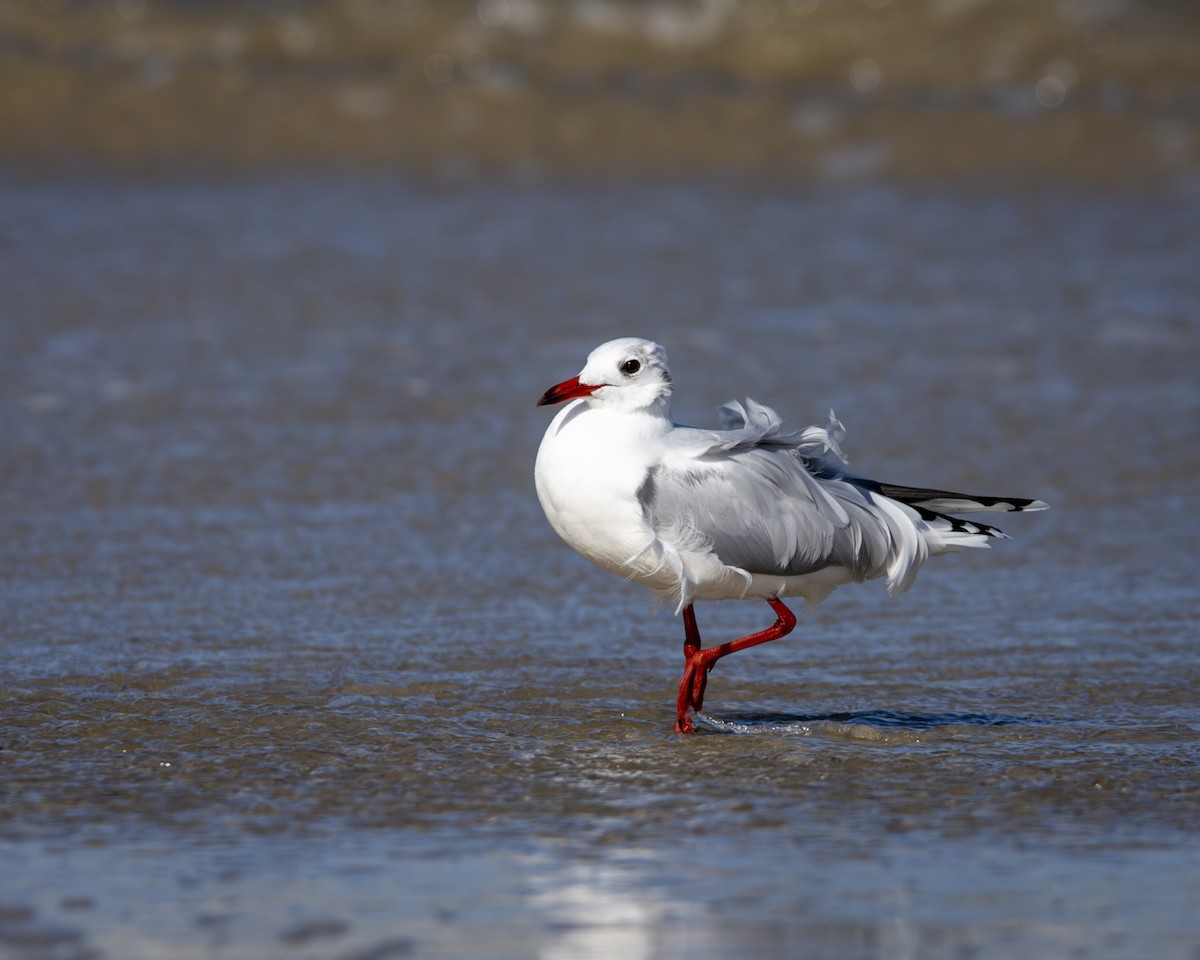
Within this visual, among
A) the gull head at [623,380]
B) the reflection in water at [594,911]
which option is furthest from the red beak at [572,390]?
the reflection in water at [594,911]

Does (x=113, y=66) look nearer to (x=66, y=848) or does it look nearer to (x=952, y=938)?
(x=66, y=848)

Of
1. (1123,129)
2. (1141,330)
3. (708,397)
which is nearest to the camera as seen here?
(708,397)

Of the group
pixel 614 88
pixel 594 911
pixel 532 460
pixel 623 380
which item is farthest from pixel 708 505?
pixel 614 88

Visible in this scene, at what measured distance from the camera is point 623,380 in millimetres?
5398

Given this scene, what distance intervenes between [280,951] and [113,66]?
14.1 m

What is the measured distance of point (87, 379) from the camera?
922 centimetres

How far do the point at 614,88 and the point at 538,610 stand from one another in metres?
10.8

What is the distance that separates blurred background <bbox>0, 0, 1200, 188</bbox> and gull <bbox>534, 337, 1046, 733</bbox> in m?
8.95

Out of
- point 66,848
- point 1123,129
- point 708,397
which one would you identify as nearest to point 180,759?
point 66,848

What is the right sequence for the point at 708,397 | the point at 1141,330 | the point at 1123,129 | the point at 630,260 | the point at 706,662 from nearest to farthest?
1. the point at 706,662
2. the point at 708,397
3. the point at 1141,330
4. the point at 630,260
5. the point at 1123,129

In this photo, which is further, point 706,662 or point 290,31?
point 290,31

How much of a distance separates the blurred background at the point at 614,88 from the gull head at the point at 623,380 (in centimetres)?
896

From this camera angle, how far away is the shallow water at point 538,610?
3998 millimetres

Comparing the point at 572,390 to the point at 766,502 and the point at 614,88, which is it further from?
the point at 614,88
